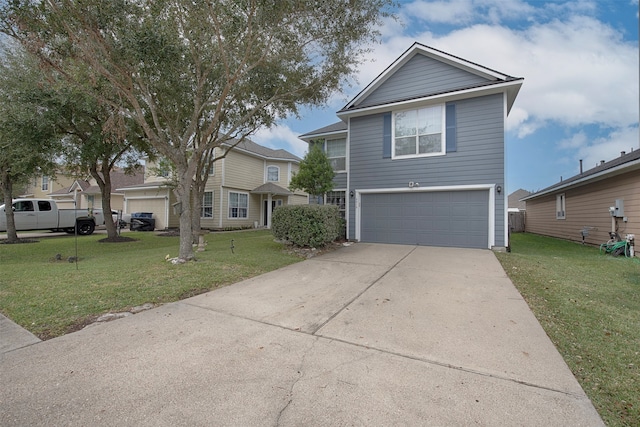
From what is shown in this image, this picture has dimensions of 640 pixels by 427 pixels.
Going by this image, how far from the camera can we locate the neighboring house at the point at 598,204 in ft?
29.7

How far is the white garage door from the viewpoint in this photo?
388 inches

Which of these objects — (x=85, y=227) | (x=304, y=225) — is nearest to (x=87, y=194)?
(x=85, y=227)

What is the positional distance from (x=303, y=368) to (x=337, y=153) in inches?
440

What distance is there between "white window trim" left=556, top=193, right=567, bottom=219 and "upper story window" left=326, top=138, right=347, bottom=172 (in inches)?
452

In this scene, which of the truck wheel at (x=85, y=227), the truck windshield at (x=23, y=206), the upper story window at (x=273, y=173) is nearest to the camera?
the truck windshield at (x=23, y=206)

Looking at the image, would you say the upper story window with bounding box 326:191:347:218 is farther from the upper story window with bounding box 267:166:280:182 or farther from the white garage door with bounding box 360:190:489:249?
the upper story window with bounding box 267:166:280:182

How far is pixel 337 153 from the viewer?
12992 millimetres

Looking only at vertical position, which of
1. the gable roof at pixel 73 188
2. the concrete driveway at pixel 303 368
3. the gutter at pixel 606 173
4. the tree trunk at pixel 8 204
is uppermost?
the gable roof at pixel 73 188

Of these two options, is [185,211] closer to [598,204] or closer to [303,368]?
[303,368]

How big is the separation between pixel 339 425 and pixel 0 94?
12811 mm

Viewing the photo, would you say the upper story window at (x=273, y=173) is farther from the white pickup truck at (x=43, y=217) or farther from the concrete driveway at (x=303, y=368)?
the concrete driveway at (x=303, y=368)

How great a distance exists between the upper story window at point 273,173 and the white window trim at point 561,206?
17.3 metres

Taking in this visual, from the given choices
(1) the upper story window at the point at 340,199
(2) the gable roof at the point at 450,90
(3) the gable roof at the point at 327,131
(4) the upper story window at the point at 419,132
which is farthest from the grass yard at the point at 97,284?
(2) the gable roof at the point at 450,90

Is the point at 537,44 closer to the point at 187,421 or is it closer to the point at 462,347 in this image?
the point at 462,347
